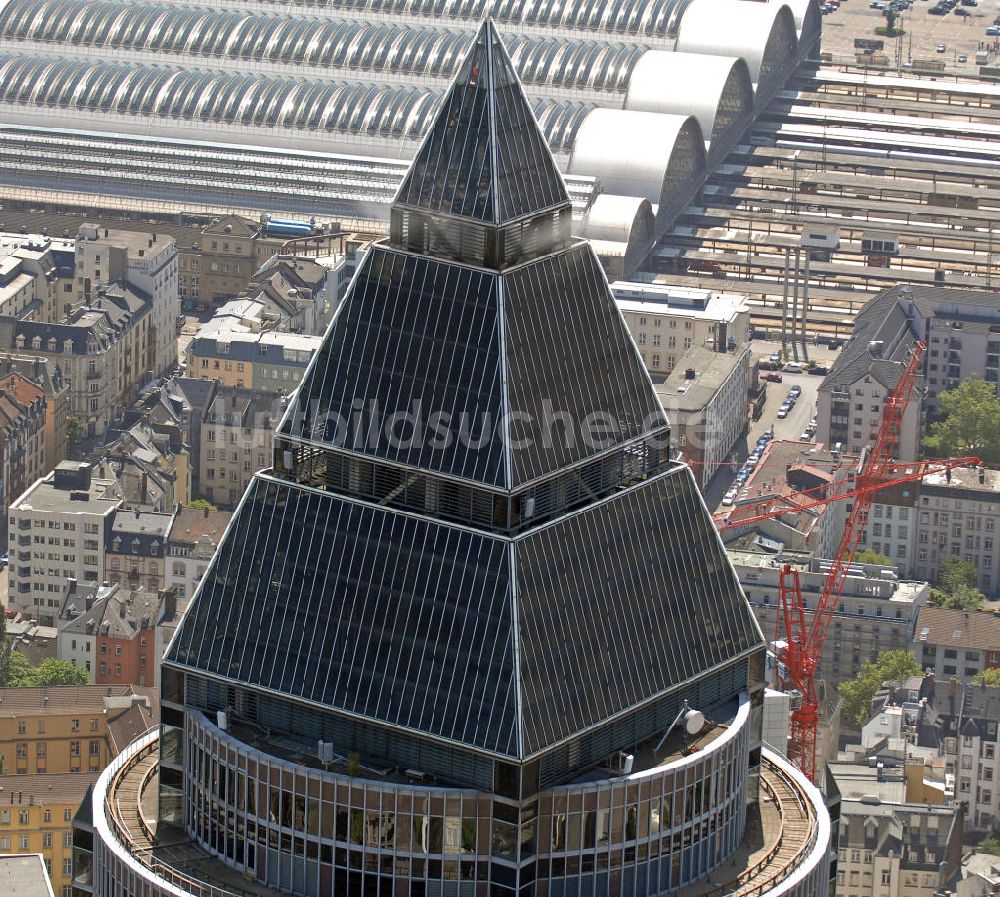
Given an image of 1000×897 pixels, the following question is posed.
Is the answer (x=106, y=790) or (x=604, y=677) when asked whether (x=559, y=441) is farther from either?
(x=106, y=790)

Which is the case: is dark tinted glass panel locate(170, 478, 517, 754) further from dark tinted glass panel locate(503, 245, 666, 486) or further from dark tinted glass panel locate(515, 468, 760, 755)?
dark tinted glass panel locate(503, 245, 666, 486)

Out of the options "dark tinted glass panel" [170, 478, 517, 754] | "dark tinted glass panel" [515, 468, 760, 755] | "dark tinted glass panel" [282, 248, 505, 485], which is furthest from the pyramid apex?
"dark tinted glass panel" [515, 468, 760, 755]

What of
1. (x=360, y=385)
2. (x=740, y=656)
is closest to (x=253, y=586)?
(x=360, y=385)

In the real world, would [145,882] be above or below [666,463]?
below

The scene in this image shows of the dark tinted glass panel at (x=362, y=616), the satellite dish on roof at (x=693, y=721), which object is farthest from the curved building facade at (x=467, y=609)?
the satellite dish on roof at (x=693, y=721)

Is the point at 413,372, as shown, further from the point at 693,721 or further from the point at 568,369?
the point at 693,721

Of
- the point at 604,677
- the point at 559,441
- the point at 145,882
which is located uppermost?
the point at 559,441

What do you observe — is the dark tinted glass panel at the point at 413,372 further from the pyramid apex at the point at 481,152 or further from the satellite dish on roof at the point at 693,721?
the satellite dish on roof at the point at 693,721
